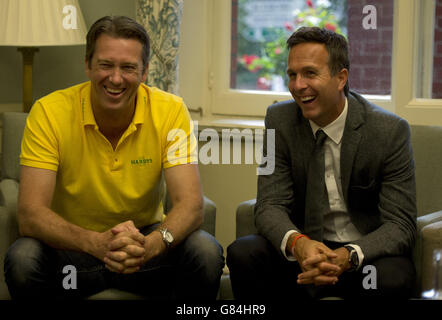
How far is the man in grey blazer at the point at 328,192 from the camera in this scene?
1928 millimetres

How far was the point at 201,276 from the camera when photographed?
1.91 metres

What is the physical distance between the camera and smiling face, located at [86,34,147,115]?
200 cm

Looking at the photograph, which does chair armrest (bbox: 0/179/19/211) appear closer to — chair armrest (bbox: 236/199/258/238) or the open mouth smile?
the open mouth smile

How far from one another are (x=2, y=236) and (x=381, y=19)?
182 centimetres

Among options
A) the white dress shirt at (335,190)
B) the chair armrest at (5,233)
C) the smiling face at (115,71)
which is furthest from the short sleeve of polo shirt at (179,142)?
the chair armrest at (5,233)

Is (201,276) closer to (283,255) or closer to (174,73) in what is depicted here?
(283,255)

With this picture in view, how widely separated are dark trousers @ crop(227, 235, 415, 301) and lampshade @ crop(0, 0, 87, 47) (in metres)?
1.24

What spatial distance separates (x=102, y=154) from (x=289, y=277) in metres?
0.69

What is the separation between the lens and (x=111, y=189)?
2.07 m

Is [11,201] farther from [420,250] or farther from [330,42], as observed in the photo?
[420,250]

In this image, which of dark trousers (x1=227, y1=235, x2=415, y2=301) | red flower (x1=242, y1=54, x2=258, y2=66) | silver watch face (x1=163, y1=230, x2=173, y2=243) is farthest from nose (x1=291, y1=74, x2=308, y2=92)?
red flower (x1=242, y1=54, x2=258, y2=66)

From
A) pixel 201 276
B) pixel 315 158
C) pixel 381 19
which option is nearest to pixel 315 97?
pixel 315 158
